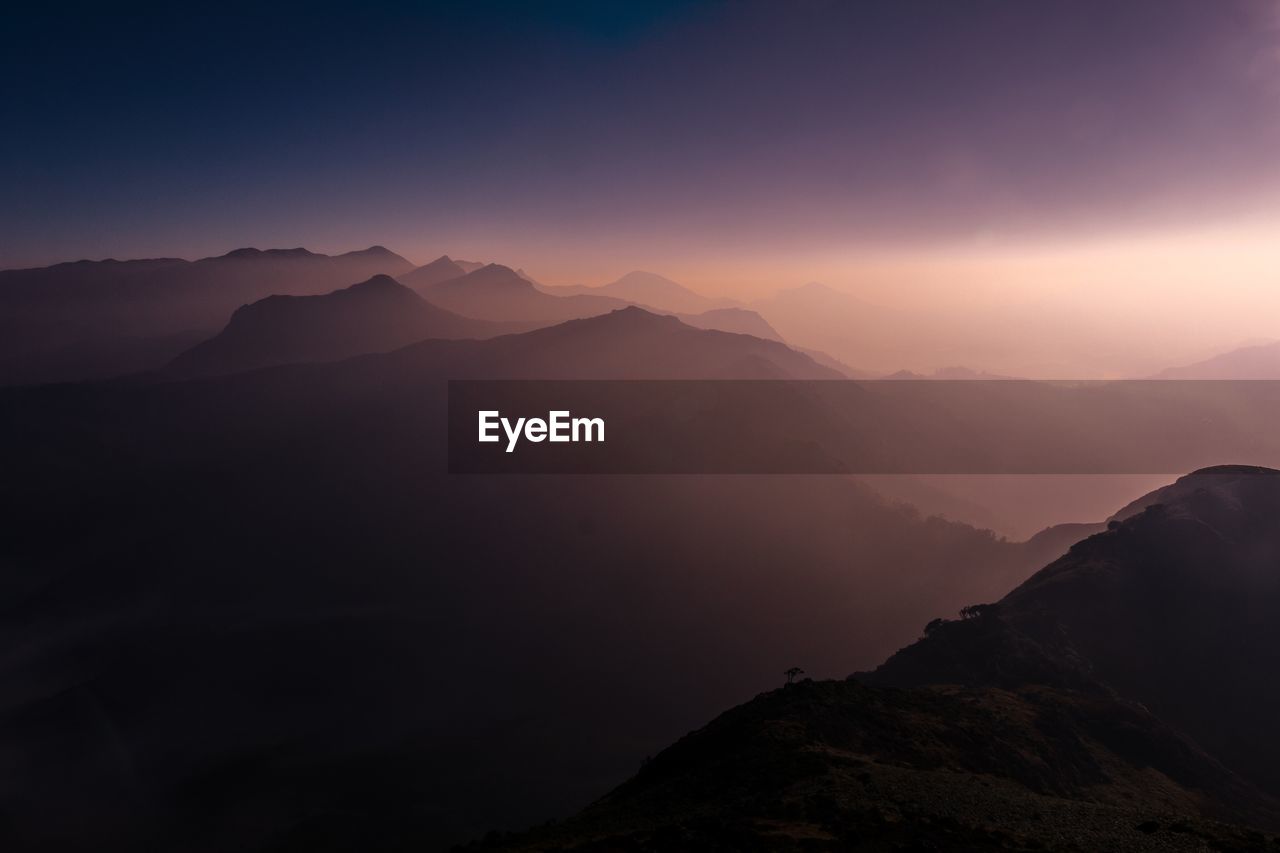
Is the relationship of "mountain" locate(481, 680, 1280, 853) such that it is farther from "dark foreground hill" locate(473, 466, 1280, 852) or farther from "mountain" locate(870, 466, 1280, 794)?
"mountain" locate(870, 466, 1280, 794)

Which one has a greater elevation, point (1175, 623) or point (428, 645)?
point (1175, 623)

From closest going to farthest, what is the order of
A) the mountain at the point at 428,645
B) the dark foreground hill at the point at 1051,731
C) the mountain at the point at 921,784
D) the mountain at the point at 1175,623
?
the mountain at the point at 921,784, the dark foreground hill at the point at 1051,731, the mountain at the point at 1175,623, the mountain at the point at 428,645

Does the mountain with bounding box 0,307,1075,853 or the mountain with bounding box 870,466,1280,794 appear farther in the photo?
the mountain with bounding box 0,307,1075,853

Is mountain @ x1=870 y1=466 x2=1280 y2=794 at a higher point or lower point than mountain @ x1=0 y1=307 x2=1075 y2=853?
higher

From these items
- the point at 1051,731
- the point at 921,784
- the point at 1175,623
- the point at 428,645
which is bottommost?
the point at 428,645

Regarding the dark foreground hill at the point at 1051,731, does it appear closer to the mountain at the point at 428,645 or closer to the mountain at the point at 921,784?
the mountain at the point at 921,784

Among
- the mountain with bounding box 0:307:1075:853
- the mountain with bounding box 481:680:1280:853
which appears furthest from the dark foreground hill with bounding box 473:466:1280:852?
the mountain with bounding box 0:307:1075:853

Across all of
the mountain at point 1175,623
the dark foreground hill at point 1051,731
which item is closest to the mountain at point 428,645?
the mountain at point 1175,623

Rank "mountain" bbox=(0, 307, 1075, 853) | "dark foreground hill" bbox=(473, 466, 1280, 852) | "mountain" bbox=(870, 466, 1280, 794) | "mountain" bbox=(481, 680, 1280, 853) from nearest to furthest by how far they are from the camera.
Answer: "mountain" bbox=(481, 680, 1280, 853), "dark foreground hill" bbox=(473, 466, 1280, 852), "mountain" bbox=(870, 466, 1280, 794), "mountain" bbox=(0, 307, 1075, 853)

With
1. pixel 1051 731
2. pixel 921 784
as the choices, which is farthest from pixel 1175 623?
pixel 921 784

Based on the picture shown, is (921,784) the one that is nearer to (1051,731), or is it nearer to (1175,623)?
(1051,731)

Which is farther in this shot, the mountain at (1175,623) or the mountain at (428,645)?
the mountain at (428,645)

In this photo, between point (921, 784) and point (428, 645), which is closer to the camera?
point (921, 784)

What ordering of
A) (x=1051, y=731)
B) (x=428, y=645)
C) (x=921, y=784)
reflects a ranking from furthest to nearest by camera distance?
1. (x=428, y=645)
2. (x=1051, y=731)
3. (x=921, y=784)
